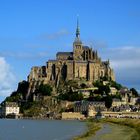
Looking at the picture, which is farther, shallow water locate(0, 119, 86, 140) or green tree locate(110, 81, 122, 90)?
green tree locate(110, 81, 122, 90)

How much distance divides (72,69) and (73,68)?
48 cm

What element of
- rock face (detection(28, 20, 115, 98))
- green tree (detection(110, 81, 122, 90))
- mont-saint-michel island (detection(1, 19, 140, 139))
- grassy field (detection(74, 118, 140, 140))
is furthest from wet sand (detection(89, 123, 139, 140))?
green tree (detection(110, 81, 122, 90))

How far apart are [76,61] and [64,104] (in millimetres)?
13925

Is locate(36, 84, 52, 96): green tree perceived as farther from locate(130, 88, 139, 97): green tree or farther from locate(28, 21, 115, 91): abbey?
locate(130, 88, 139, 97): green tree

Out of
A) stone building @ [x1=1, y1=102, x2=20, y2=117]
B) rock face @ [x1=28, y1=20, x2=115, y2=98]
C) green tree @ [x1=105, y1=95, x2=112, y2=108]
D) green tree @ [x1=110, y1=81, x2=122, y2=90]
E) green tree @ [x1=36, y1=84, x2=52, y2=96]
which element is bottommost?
stone building @ [x1=1, y1=102, x2=20, y2=117]

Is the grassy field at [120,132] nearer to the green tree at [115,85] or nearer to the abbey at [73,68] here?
the abbey at [73,68]

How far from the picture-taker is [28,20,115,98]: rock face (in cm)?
16200

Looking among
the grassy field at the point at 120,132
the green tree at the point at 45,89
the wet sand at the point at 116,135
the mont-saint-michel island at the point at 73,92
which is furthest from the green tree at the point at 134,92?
the wet sand at the point at 116,135

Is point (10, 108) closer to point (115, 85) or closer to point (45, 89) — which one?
point (45, 89)

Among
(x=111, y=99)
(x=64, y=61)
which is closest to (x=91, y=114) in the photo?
(x=111, y=99)

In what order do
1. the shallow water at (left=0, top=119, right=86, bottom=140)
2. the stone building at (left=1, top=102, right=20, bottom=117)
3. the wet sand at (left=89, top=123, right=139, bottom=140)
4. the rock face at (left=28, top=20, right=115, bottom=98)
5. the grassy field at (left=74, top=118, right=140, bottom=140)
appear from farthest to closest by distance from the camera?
the rock face at (left=28, top=20, right=115, bottom=98)
the stone building at (left=1, top=102, right=20, bottom=117)
the shallow water at (left=0, top=119, right=86, bottom=140)
the grassy field at (left=74, top=118, right=140, bottom=140)
the wet sand at (left=89, top=123, right=139, bottom=140)

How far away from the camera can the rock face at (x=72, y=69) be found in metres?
162

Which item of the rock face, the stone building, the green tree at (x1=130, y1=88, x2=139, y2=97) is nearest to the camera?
the stone building

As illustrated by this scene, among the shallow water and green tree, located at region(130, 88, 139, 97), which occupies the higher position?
green tree, located at region(130, 88, 139, 97)
